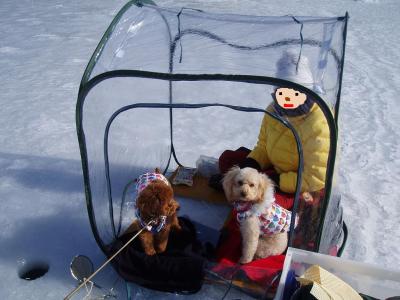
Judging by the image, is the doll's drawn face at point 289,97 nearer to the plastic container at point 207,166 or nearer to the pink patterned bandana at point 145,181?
the pink patterned bandana at point 145,181

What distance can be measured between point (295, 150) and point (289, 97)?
56 centimetres

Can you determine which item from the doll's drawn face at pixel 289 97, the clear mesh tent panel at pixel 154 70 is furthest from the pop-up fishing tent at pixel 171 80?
the doll's drawn face at pixel 289 97

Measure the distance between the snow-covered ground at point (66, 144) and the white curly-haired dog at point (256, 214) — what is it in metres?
0.64

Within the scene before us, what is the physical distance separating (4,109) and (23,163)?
1.41 meters

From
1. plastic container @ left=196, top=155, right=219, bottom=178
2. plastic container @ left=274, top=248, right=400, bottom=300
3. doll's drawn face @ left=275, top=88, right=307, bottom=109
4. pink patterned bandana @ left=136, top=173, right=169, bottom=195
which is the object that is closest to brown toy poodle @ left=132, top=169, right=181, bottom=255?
pink patterned bandana @ left=136, top=173, right=169, bottom=195

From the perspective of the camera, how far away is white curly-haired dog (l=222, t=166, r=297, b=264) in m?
2.26

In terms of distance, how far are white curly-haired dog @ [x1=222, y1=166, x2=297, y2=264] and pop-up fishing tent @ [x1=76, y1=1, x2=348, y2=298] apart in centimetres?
14

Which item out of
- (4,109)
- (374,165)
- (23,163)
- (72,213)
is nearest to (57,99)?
(4,109)

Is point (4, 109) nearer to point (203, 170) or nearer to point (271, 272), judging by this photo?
point (203, 170)

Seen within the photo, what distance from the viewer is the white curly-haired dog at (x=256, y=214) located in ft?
7.41

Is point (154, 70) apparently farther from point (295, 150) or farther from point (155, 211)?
point (295, 150)

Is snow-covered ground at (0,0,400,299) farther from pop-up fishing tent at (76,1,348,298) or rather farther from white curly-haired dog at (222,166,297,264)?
white curly-haired dog at (222,166,297,264)

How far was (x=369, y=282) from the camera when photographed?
6.52 ft

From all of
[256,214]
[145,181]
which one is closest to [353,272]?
[256,214]
